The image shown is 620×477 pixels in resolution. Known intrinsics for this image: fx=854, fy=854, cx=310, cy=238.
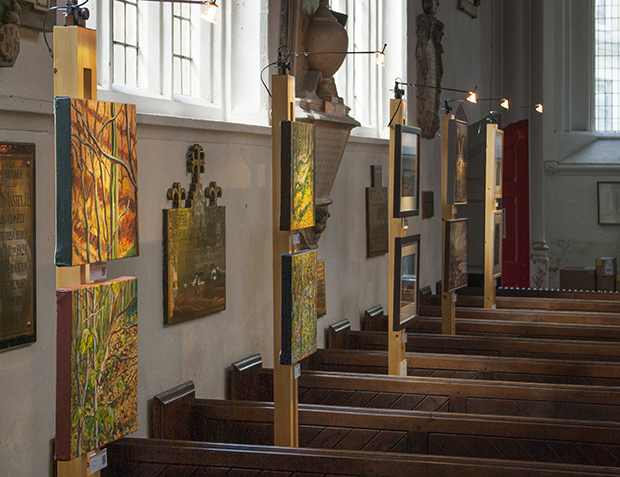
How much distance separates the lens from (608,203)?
14211 mm

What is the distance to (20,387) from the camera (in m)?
3.15

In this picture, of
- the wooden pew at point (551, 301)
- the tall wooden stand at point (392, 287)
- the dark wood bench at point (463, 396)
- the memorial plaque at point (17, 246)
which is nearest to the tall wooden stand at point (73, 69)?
the memorial plaque at point (17, 246)

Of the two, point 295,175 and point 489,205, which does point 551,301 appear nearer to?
point 489,205

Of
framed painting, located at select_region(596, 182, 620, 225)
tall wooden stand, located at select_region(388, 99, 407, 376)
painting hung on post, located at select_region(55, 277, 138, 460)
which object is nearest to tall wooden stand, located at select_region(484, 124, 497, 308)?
tall wooden stand, located at select_region(388, 99, 407, 376)

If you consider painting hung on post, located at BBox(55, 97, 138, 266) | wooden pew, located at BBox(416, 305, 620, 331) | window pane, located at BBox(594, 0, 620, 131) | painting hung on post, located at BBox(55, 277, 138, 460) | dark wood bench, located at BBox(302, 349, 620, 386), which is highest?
window pane, located at BBox(594, 0, 620, 131)

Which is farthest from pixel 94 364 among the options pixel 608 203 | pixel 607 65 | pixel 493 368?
pixel 607 65

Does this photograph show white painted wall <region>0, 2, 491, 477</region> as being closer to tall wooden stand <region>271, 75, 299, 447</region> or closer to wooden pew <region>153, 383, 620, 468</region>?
wooden pew <region>153, 383, 620, 468</region>

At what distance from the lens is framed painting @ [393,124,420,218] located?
188 inches

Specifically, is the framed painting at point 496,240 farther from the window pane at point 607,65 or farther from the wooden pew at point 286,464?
the window pane at point 607,65

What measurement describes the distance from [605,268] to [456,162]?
26.0ft

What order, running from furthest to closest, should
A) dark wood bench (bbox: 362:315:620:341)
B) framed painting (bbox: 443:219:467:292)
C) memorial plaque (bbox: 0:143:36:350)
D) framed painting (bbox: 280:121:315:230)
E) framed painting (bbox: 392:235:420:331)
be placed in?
framed painting (bbox: 443:219:467:292), dark wood bench (bbox: 362:315:620:341), framed painting (bbox: 392:235:420:331), framed painting (bbox: 280:121:315:230), memorial plaque (bbox: 0:143:36:350)

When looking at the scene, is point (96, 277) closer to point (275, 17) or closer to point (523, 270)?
point (275, 17)

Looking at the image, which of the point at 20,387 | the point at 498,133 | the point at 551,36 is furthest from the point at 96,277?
the point at 551,36

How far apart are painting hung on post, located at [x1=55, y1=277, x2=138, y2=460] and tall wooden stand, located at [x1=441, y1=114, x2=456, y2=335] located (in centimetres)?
367
